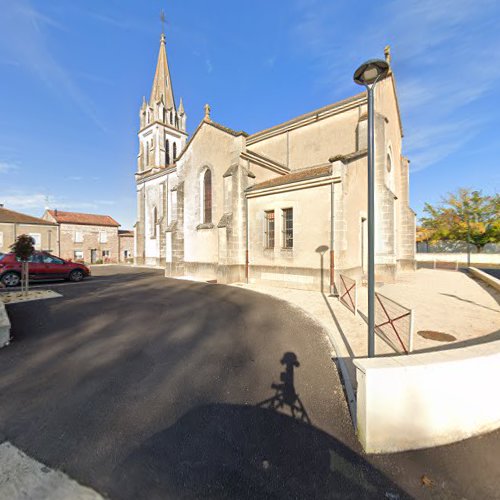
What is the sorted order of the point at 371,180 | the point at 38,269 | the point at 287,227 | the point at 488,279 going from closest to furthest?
1. the point at 371,180
2. the point at 488,279
3. the point at 287,227
4. the point at 38,269

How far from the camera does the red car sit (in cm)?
1197

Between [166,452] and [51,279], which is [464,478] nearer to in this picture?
[166,452]

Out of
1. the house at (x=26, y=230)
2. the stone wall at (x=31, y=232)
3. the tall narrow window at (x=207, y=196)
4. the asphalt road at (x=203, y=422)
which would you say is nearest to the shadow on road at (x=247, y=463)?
the asphalt road at (x=203, y=422)

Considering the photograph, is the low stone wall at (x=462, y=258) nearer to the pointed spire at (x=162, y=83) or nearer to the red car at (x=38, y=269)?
the red car at (x=38, y=269)

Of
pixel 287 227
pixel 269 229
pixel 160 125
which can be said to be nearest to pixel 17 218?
pixel 160 125

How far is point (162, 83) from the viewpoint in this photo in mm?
30547

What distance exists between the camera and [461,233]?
27.7 metres

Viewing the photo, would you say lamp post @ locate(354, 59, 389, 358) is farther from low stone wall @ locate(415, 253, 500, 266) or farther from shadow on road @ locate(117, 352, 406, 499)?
low stone wall @ locate(415, 253, 500, 266)

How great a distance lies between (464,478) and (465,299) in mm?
9053

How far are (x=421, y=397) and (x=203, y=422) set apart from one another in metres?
2.38

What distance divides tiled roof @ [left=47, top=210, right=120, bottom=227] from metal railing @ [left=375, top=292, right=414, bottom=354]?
1523 inches

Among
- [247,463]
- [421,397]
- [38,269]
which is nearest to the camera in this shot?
[247,463]

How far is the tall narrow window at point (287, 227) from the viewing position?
11773 mm

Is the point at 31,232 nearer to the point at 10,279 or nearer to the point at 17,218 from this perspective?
the point at 17,218
